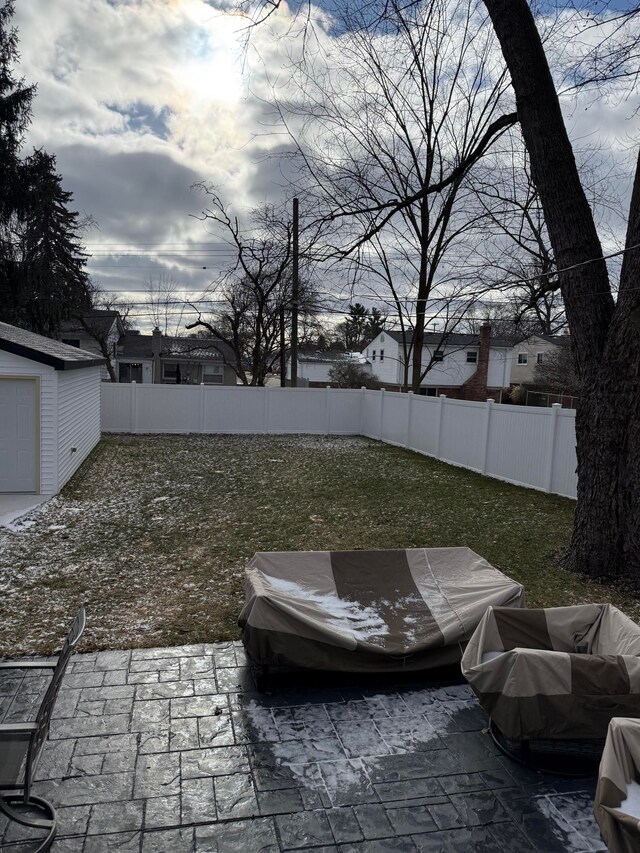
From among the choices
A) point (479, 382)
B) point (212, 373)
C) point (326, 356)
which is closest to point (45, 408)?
point (212, 373)

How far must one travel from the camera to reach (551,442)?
10.3 meters

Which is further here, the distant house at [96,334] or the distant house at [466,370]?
the distant house at [466,370]

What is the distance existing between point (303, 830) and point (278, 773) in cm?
40

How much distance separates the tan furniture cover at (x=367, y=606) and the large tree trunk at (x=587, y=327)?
7.55ft

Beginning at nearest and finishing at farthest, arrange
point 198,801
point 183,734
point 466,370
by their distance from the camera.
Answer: point 198,801, point 183,734, point 466,370

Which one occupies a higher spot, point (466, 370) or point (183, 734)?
point (466, 370)

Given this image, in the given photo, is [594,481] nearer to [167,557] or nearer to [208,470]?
[167,557]

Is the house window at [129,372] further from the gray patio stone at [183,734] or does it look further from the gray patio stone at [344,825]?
the gray patio stone at [344,825]

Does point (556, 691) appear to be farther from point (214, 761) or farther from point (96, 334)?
point (96, 334)

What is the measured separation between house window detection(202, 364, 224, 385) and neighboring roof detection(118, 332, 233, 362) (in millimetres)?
685

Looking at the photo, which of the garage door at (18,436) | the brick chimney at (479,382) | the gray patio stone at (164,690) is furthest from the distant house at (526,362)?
the gray patio stone at (164,690)

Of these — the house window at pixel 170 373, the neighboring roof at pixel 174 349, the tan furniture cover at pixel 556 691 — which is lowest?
the tan furniture cover at pixel 556 691

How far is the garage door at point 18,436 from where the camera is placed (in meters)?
8.98

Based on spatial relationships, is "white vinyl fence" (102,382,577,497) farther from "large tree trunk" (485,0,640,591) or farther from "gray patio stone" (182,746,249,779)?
"gray patio stone" (182,746,249,779)
